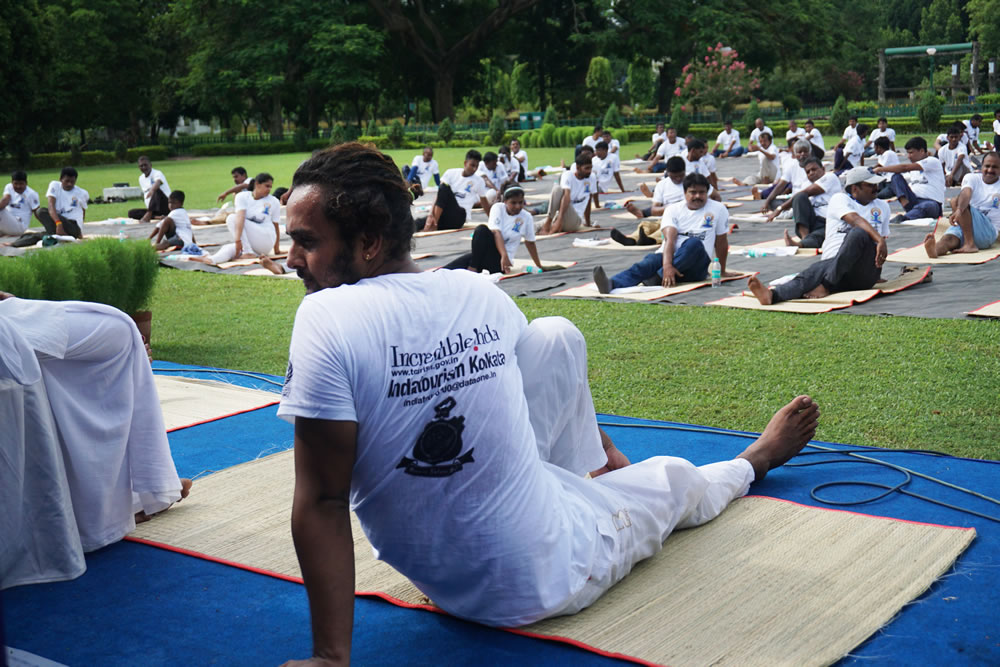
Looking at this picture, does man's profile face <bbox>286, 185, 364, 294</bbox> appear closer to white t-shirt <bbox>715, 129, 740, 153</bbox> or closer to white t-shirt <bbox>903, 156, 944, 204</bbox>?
white t-shirt <bbox>903, 156, 944, 204</bbox>

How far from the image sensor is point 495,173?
17.1 m

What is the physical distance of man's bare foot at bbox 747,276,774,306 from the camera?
7824 millimetres

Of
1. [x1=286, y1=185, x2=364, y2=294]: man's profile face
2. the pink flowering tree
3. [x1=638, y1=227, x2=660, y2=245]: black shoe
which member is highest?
the pink flowering tree

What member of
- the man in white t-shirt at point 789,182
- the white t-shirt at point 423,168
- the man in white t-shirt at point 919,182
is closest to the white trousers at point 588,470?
the man in white t-shirt at point 919,182

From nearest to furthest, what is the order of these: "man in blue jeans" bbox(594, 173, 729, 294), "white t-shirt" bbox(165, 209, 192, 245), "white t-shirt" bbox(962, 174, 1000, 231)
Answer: "man in blue jeans" bbox(594, 173, 729, 294) → "white t-shirt" bbox(962, 174, 1000, 231) → "white t-shirt" bbox(165, 209, 192, 245)

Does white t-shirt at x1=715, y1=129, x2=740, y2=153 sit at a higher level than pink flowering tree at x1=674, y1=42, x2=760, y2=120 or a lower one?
lower

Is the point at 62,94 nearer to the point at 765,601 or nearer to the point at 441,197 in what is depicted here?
the point at 441,197

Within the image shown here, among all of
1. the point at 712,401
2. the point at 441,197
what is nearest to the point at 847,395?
the point at 712,401

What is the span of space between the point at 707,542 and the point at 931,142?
2884 cm

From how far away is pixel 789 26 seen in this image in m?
44.2

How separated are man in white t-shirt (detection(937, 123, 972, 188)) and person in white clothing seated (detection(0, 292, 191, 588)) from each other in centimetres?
1535

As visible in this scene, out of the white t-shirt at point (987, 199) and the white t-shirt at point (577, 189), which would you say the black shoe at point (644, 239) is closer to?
the white t-shirt at point (577, 189)

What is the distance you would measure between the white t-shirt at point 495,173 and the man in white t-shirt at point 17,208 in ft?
23.4

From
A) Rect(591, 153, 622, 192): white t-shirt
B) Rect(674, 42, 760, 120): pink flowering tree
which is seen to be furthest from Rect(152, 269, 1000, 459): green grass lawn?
Rect(674, 42, 760, 120): pink flowering tree
